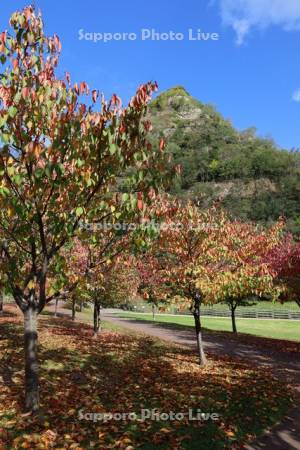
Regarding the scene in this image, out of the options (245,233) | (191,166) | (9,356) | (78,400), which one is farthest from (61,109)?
(191,166)

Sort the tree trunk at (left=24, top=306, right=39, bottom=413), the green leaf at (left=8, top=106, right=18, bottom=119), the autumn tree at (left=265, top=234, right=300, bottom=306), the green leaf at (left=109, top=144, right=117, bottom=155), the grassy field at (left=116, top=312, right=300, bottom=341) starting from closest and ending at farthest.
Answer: the green leaf at (left=8, top=106, right=18, bottom=119), the green leaf at (left=109, top=144, right=117, bottom=155), the tree trunk at (left=24, top=306, right=39, bottom=413), the autumn tree at (left=265, top=234, right=300, bottom=306), the grassy field at (left=116, top=312, right=300, bottom=341)

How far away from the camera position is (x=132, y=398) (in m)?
9.66

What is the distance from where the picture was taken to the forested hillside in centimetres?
9400

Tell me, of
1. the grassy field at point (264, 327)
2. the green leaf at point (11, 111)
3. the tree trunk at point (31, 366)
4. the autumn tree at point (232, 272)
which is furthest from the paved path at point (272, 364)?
the green leaf at point (11, 111)

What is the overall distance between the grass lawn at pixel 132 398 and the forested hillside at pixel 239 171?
6305 cm

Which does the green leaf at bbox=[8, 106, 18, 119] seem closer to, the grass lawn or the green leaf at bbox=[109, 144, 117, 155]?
the green leaf at bbox=[109, 144, 117, 155]

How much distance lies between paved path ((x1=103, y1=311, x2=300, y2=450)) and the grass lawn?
12.3 inches

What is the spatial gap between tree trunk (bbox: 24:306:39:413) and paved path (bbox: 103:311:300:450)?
4.29m

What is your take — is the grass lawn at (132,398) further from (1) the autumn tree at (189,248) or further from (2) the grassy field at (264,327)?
(2) the grassy field at (264,327)

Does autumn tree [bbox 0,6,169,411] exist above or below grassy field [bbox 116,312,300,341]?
above

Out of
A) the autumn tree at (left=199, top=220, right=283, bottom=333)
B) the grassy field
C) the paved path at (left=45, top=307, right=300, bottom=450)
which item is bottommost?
the grassy field

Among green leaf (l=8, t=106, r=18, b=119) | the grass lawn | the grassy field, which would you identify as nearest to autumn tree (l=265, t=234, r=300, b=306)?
the grass lawn

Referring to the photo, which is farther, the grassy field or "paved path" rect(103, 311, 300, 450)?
the grassy field

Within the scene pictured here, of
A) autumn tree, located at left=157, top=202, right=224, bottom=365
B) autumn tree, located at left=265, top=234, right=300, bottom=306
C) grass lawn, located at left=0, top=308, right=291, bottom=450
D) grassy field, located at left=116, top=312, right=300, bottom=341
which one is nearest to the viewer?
grass lawn, located at left=0, top=308, right=291, bottom=450
